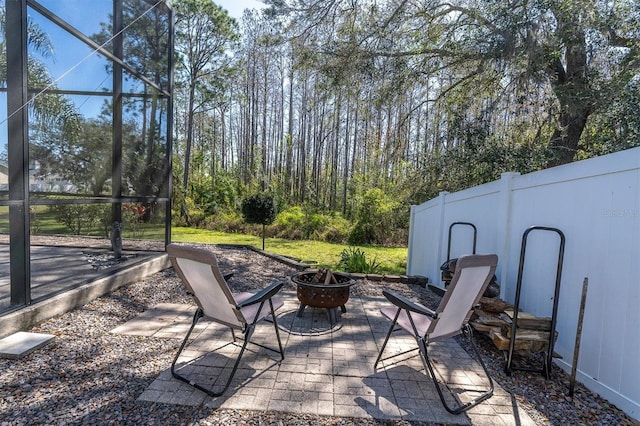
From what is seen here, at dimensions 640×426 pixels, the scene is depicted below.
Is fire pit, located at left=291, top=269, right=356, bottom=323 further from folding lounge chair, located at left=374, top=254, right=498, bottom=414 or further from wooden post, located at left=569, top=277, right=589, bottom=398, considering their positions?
wooden post, located at left=569, top=277, right=589, bottom=398

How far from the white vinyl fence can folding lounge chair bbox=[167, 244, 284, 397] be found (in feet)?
6.98

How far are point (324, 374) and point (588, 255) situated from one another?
1.99 metres

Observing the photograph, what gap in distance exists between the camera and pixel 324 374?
93.2 inches

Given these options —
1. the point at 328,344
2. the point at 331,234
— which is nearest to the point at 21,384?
the point at 328,344

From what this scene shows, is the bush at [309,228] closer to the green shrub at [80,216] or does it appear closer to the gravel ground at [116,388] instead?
the green shrub at [80,216]

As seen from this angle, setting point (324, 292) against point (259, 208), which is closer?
point (324, 292)

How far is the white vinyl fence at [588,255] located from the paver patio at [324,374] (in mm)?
644

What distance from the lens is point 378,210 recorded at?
10.1 m

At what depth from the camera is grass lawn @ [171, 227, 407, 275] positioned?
7.42 metres

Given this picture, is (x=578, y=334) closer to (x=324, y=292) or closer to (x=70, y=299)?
(x=324, y=292)

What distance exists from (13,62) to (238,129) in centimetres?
1453

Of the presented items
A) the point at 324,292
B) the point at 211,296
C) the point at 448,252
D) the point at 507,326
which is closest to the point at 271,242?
the point at 448,252

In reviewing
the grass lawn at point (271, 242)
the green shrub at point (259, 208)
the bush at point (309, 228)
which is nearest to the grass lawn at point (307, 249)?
the grass lawn at point (271, 242)

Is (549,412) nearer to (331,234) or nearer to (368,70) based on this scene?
(368,70)
